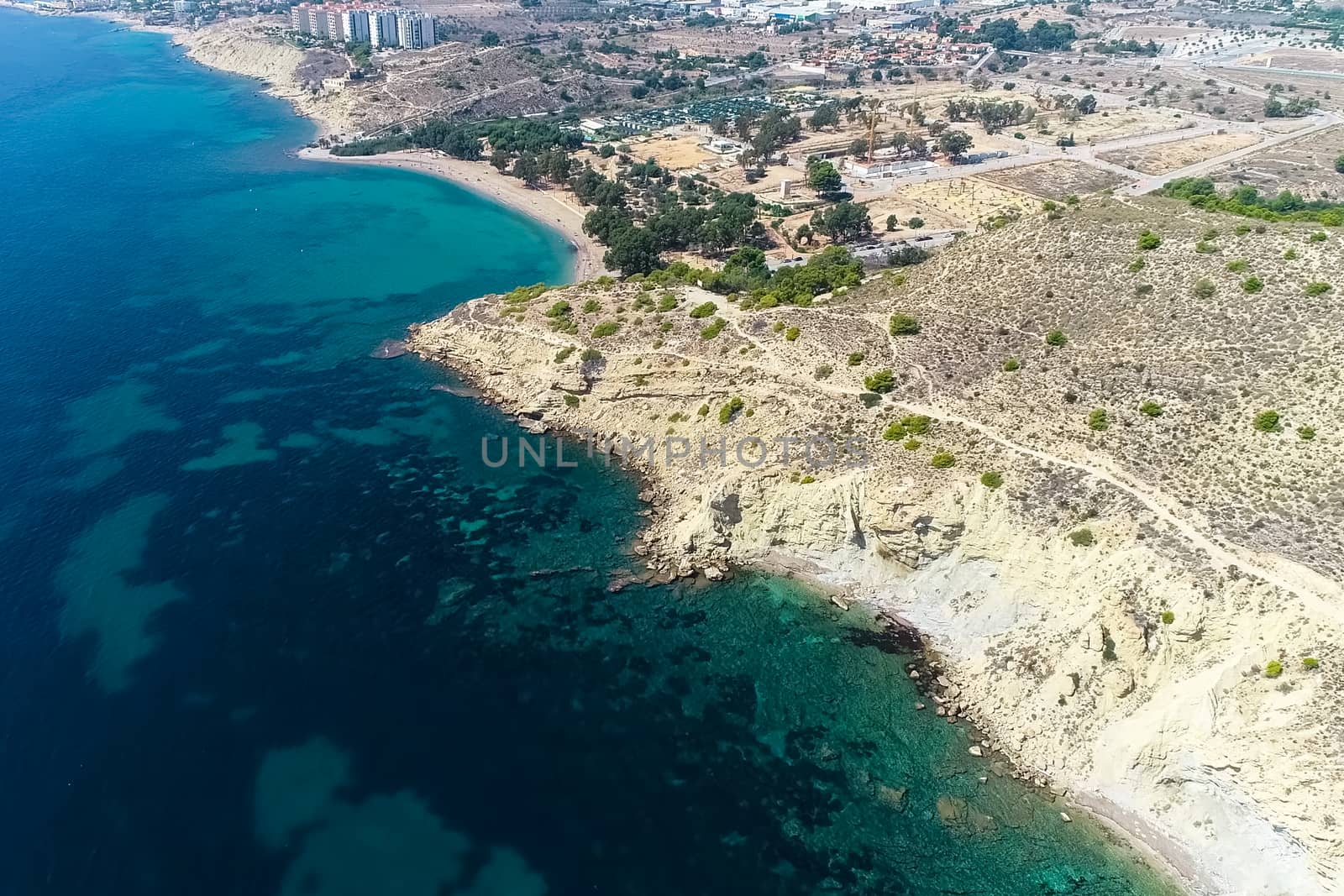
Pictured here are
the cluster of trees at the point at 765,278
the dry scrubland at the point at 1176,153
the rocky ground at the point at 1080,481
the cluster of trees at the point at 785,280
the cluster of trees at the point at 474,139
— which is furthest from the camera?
the cluster of trees at the point at 474,139

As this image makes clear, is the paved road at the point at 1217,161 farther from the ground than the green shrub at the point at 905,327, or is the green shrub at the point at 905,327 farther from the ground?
the paved road at the point at 1217,161

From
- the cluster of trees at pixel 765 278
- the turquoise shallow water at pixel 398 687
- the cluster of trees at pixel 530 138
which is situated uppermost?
the cluster of trees at pixel 530 138

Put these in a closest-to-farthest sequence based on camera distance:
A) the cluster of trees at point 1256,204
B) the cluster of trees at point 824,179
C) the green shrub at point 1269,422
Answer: the green shrub at point 1269,422, the cluster of trees at point 1256,204, the cluster of trees at point 824,179

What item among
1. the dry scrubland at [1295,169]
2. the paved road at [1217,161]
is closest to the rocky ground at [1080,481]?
the paved road at [1217,161]

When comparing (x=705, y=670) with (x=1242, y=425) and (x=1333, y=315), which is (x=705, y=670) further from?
(x=1333, y=315)

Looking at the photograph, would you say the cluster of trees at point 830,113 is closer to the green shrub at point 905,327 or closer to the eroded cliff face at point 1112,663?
the green shrub at point 905,327

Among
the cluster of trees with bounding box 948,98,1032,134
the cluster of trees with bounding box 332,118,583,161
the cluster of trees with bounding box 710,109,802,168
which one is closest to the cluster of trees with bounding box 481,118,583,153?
the cluster of trees with bounding box 332,118,583,161

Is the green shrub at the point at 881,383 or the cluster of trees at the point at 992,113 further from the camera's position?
the cluster of trees at the point at 992,113
